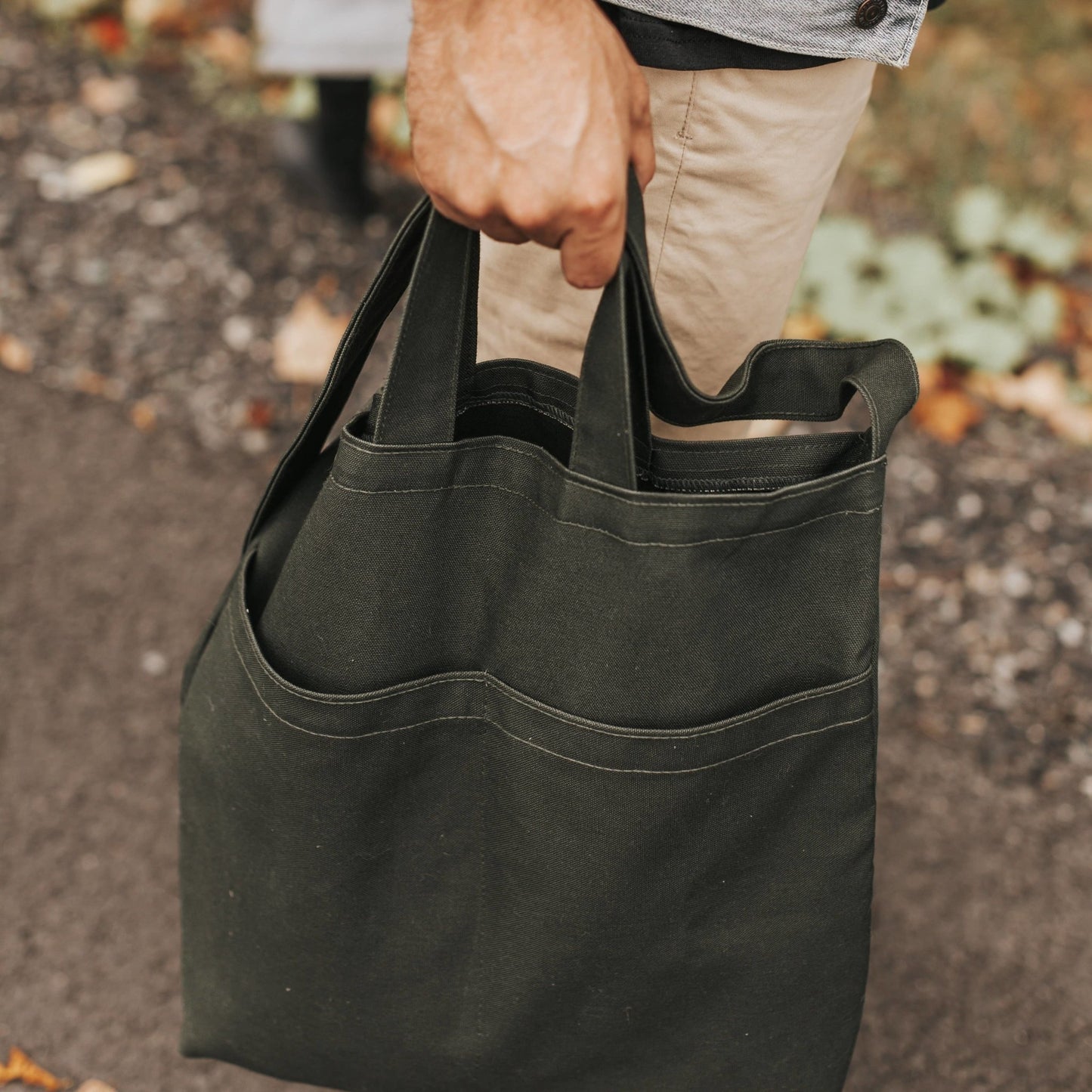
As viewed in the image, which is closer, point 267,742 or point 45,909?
point 267,742

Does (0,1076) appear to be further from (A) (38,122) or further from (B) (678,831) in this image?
(A) (38,122)

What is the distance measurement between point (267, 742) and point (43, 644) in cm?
123

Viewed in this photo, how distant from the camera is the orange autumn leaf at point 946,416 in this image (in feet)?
8.51

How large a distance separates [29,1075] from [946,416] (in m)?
2.27

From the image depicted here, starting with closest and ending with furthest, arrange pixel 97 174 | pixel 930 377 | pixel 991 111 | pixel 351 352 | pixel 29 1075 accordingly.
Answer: pixel 351 352, pixel 29 1075, pixel 930 377, pixel 97 174, pixel 991 111

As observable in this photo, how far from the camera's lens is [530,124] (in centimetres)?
91

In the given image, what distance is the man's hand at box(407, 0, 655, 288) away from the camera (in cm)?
91

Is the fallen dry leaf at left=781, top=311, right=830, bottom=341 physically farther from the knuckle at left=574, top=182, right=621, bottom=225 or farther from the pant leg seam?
the knuckle at left=574, top=182, right=621, bottom=225

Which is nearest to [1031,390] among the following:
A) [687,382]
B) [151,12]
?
[687,382]

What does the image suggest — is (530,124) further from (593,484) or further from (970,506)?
(970,506)

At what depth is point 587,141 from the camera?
0.92 meters

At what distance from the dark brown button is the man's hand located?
1.02 feet

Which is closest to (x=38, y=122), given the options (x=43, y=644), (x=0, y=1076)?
(x=43, y=644)

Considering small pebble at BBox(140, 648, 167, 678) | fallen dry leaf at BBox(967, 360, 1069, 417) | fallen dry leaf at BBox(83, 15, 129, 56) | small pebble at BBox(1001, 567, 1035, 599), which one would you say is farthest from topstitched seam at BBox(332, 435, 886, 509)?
fallen dry leaf at BBox(83, 15, 129, 56)
